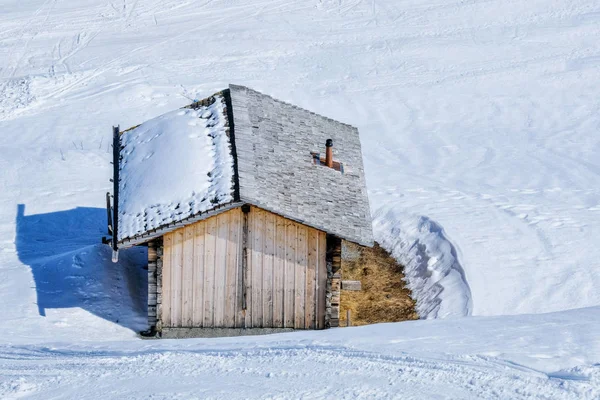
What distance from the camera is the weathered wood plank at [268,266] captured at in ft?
64.7

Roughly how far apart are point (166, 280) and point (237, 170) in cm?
243

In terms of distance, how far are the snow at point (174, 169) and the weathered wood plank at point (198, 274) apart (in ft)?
1.93

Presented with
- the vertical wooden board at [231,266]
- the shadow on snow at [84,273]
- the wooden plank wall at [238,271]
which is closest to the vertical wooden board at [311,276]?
the wooden plank wall at [238,271]

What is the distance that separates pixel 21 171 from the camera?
1176 inches

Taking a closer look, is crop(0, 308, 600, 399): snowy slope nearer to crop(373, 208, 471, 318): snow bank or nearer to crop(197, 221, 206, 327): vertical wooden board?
crop(197, 221, 206, 327): vertical wooden board

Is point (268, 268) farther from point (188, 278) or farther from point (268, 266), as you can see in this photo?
point (188, 278)

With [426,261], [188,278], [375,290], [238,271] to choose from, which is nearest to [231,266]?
[238,271]

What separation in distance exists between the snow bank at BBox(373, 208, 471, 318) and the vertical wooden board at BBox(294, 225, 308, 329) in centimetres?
291

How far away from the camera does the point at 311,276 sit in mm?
19906

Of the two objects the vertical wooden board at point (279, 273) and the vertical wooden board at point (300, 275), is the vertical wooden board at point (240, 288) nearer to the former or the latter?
the vertical wooden board at point (279, 273)

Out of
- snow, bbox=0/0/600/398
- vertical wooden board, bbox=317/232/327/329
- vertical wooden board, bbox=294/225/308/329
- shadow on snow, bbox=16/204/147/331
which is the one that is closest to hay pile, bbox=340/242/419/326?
snow, bbox=0/0/600/398

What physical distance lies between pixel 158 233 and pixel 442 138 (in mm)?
16095

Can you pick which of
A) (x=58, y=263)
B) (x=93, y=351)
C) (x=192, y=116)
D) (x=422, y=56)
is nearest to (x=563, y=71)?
(x=422, y=56)

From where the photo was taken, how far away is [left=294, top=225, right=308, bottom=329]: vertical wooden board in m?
19.8
